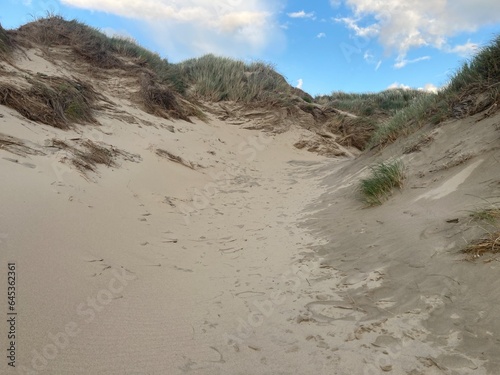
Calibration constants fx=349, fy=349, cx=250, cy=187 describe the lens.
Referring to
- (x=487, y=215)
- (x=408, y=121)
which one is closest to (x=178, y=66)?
(x=408, y=121)

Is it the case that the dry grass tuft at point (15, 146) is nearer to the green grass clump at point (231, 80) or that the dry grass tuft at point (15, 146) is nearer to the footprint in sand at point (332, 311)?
the footprint in sand at point (332, 311)

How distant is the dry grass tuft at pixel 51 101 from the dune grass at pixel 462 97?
558 cm

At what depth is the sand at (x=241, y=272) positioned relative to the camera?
5.48 feet

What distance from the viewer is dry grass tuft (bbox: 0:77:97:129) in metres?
5.09

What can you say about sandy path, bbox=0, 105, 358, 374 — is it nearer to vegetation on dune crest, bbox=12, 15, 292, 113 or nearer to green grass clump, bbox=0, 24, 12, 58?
green grass clump, bbox=0, 24, 12, 58

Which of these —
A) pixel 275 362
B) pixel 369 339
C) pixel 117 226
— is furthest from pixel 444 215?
pixel 117 226

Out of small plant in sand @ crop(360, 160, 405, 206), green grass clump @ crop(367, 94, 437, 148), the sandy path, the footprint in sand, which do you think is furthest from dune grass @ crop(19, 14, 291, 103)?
the footprint in sand

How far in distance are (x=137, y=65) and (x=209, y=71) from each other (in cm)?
Result: 321

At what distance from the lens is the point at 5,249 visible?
2.15 metres

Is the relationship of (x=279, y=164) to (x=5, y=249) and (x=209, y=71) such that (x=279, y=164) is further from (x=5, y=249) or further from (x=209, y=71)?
(x=5, y=249)

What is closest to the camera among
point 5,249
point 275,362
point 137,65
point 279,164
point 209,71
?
point 275,362

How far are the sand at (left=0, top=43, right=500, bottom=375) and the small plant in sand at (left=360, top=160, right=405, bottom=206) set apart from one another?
173 millimetres

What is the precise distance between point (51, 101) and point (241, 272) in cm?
480

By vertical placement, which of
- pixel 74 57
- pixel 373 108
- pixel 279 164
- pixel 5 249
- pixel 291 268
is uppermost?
pixel 74 57
